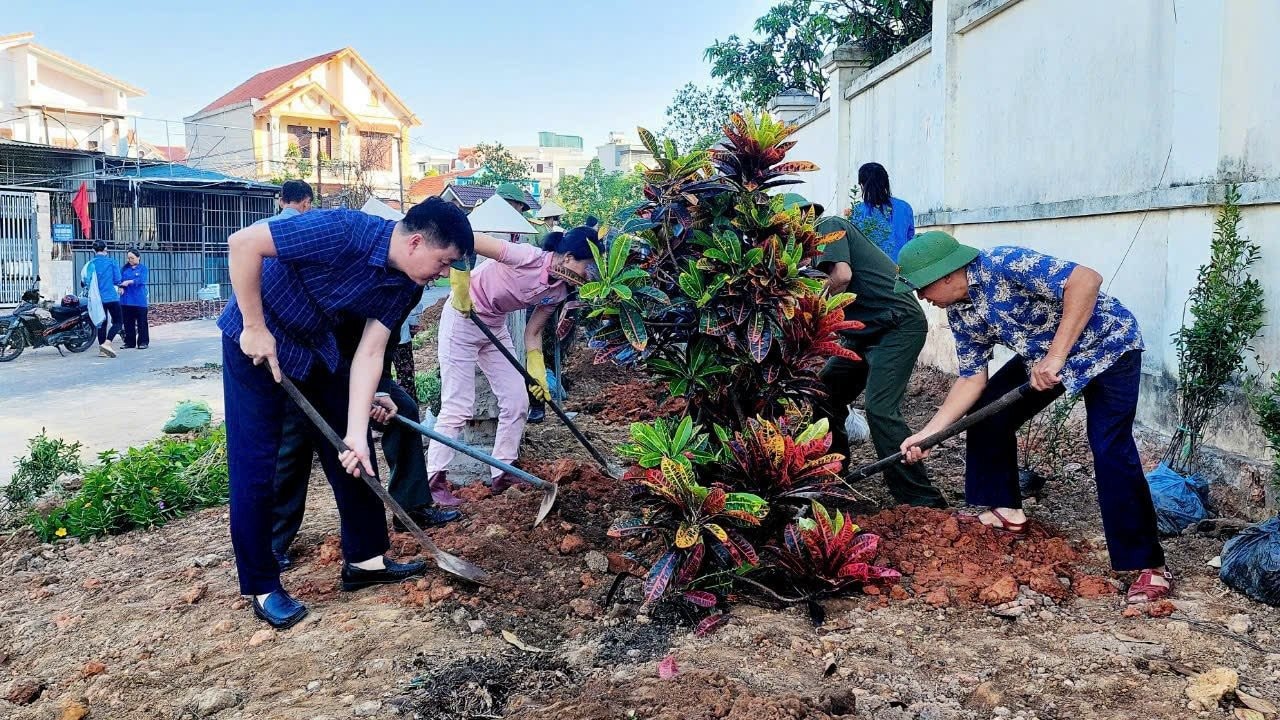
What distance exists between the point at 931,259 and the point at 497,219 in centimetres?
371

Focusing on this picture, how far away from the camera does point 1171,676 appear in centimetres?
280

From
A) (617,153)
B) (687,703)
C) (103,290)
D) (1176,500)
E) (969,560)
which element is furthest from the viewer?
(617,153)

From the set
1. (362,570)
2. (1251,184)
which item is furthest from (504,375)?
(1251,184)

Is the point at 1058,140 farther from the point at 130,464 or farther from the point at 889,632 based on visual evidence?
the point at 130,464

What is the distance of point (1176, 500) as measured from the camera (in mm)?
4094

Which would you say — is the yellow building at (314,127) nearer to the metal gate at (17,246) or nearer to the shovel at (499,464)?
the metal gate at (17,246)

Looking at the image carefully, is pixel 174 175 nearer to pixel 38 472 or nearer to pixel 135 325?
pixel 135 325

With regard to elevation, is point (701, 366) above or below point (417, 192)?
below

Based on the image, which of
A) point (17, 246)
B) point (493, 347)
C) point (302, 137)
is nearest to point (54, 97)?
point (302, 137)

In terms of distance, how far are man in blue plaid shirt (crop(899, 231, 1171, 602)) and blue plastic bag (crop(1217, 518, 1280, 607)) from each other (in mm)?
221

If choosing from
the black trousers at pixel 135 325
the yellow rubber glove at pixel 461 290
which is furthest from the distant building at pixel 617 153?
the yellow rubber glove at pixel 461 290

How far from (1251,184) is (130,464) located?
5.81m

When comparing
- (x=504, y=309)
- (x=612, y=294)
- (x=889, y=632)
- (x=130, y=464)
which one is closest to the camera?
(x=889, y=632)

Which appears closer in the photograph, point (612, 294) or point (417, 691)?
point (417, 691)
